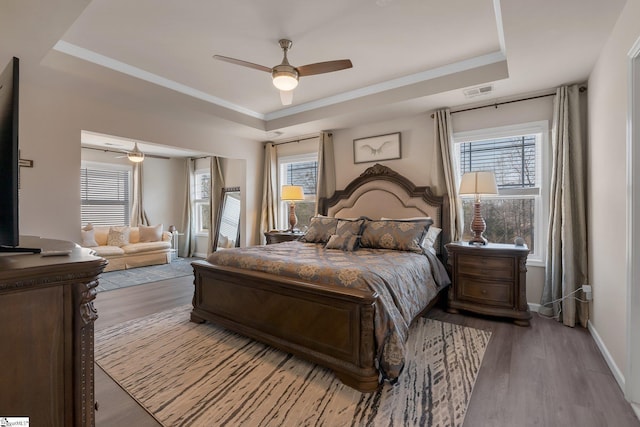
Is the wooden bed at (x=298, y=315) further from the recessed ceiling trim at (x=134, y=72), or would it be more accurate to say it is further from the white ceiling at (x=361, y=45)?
the recessed ceiling trim at (x=134, y=72)

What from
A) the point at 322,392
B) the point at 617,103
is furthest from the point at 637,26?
the point at 322,392

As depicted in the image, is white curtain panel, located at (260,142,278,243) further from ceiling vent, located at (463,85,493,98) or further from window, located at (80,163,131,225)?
window, located at (80,163,131,225)

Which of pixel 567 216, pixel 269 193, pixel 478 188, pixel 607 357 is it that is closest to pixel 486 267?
pixel 478 188

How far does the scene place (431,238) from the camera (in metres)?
3.74

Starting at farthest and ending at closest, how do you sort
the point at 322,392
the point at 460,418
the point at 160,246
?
the point at 160,246 → the point at 322,392 → the point at 460,418

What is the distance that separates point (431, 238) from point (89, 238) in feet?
20.8

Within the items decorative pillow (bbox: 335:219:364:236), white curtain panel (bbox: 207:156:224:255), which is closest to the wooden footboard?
decorative pillow (bbox: 335:219:364:236)

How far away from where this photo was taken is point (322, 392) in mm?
2021

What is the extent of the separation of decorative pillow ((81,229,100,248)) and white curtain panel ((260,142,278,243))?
3.41 m

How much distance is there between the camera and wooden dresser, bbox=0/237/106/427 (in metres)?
0.85

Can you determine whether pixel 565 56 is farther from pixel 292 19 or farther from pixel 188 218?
pixel 188 218

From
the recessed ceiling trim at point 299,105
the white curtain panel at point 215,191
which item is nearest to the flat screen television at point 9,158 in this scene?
the recessed ceiling trim at point 299,105

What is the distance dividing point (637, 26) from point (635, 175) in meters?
0.89

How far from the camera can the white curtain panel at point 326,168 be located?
5.09 metres
